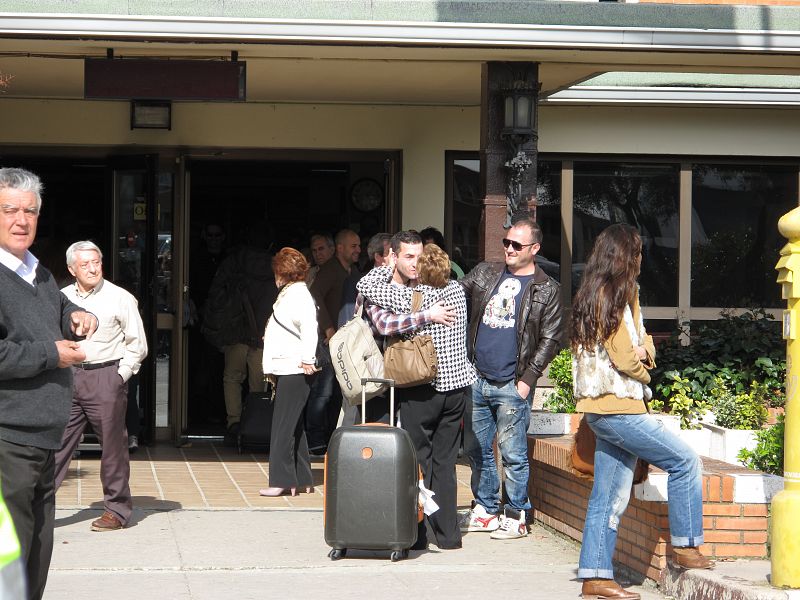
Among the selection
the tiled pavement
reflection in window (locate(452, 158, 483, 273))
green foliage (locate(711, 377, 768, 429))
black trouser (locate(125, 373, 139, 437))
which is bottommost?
the tiled pavement

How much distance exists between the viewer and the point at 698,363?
9352mm

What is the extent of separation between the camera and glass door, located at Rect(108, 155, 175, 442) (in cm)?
1138

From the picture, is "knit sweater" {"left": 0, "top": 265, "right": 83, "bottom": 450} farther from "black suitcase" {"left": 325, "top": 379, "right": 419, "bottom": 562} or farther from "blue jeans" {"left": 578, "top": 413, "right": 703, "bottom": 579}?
"blue jeans" {"left": 578, "top": 413, "right": 703, "bottom": 579}

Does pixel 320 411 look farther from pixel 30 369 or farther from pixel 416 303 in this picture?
pixel 30 369

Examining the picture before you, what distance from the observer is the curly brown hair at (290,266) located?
29.6ft

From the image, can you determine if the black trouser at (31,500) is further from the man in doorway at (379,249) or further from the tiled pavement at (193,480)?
the man in doorway at (379,249)

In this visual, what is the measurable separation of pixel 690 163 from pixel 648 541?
19.4 feet

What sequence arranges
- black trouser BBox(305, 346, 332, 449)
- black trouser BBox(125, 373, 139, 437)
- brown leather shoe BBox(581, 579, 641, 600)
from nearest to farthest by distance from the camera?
brown leather shoe BBox(581, 579, 641, 600)
black trouser BBox(125, 373, 139, 437)
black trouser BBox(305, 346, 332, 449)

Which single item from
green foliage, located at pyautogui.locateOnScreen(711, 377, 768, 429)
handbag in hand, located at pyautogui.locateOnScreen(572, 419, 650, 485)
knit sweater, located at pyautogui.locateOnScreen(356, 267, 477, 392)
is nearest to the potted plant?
green foliage, located at pyautogui.locateOnScreen(711, 377, 768, 429)

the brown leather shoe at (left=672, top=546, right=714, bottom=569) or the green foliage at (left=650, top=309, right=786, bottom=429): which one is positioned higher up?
the green foliage at (left=650, top=309, right=786, bottom=429)

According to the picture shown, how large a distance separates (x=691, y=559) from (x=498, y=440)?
1872mm

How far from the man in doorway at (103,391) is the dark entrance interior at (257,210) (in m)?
4.06

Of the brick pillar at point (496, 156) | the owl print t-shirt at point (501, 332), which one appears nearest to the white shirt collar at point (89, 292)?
the owl print t-shirt at point (501, 332)

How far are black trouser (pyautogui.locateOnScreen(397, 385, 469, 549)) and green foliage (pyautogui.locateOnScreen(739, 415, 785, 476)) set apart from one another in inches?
65.1
